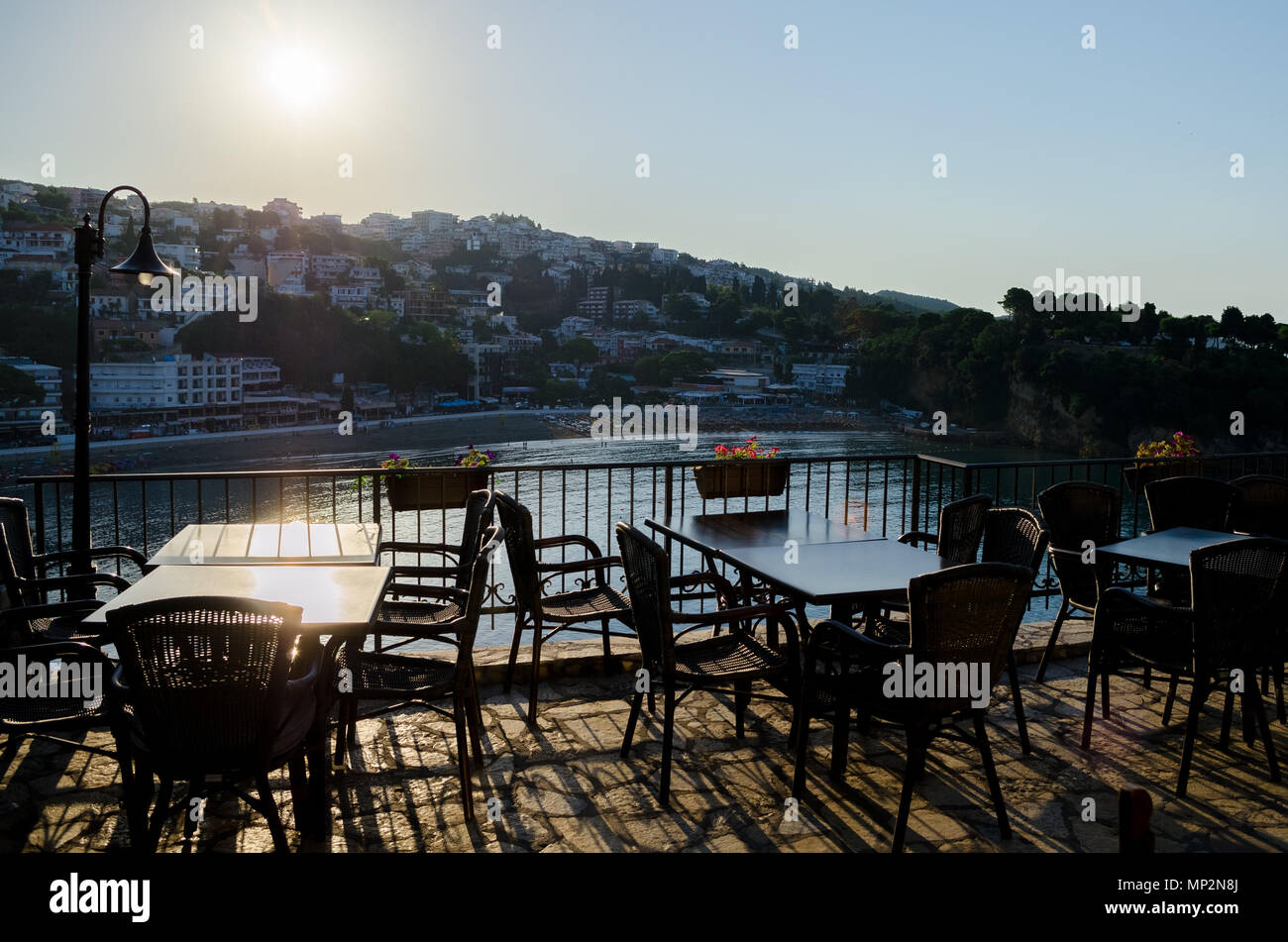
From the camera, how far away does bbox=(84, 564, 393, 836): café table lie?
8.73 ft

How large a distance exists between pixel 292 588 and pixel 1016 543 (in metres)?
2.72

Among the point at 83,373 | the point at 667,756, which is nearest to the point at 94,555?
the point at 83,373

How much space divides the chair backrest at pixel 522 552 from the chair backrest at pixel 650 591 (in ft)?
1.68

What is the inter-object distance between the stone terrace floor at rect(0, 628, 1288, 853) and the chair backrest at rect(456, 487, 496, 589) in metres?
0.62

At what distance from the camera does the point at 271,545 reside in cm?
389

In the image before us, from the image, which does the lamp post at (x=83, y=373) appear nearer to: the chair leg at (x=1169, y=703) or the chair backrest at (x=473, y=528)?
the chair backrest at (x=473, y=528)

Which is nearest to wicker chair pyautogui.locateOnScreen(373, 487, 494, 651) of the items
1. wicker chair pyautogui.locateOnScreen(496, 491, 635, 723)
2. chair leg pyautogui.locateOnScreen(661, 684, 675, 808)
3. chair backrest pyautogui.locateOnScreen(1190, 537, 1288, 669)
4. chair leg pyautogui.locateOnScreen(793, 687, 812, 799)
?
wicker chair pyautogui.locateOnScreen(496, 491, 635, 723)

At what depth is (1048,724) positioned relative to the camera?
3.88m

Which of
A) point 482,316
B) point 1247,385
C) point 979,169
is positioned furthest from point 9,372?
point 1247,385

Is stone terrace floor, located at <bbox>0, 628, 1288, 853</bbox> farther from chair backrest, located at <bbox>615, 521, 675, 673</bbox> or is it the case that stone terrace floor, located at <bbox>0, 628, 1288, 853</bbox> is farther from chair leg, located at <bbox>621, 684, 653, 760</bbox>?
chair backrest, located at <bbox>615, 521, 675, 673</bbox>

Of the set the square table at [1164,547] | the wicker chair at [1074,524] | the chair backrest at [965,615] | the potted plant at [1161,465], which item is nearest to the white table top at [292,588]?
the chair backrest at [965,615]

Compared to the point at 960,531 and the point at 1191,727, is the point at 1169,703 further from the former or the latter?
the point at 960,531
